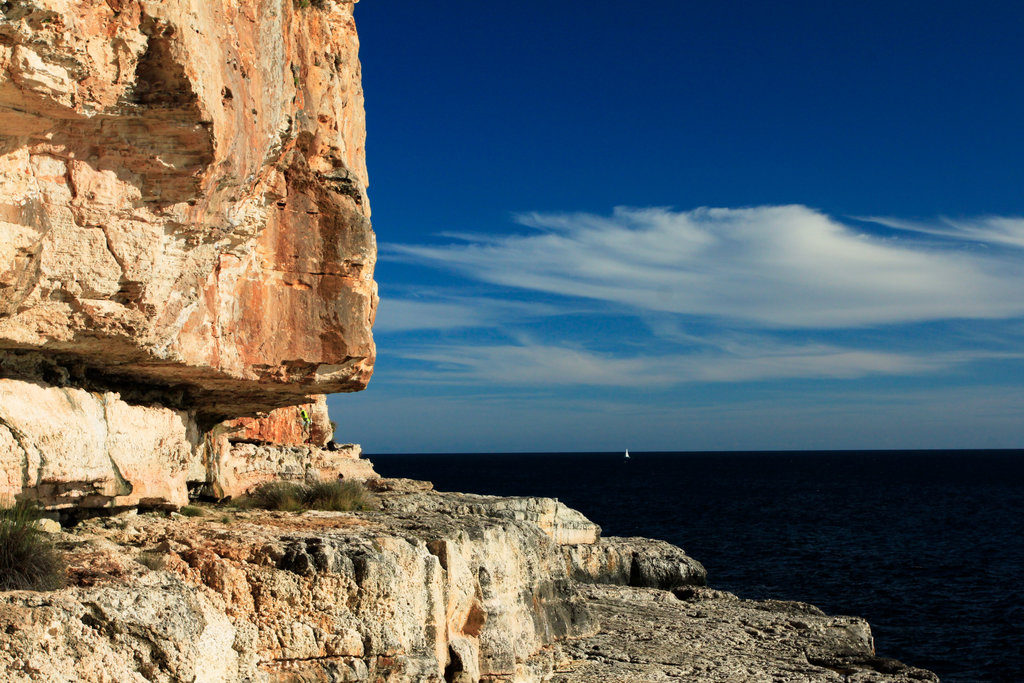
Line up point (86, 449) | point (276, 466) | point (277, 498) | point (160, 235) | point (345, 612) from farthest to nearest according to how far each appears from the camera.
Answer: point (276, 466) < point (277, 498) < point (86, 449) < point (160, 235) < point (345, 612)

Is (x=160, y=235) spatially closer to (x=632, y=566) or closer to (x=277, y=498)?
(x=277, y=498)

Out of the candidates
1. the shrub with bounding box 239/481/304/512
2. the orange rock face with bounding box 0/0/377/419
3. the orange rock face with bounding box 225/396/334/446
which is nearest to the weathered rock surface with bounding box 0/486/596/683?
the shrub with bounding box 239/481/304/512

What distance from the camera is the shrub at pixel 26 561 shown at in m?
6.30

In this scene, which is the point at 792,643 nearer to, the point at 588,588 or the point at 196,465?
the point at 588,588

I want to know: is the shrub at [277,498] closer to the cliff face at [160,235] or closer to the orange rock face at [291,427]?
the cliff face at [160,235]

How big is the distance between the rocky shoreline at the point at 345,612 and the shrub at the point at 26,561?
16 centimetres

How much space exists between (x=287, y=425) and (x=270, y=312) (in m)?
10.1

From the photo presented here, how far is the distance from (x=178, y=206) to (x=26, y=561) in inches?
126

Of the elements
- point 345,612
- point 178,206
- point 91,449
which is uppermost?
point 178,206

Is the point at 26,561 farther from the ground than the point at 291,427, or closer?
closer

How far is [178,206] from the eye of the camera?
7.99 m

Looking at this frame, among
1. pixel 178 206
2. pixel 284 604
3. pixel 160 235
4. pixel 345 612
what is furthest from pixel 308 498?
pixel 178 206

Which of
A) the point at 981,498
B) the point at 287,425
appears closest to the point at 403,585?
the point at 287,425

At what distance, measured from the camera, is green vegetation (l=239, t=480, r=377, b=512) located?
1162 centimetres
